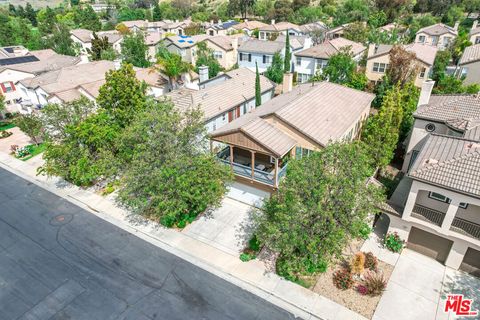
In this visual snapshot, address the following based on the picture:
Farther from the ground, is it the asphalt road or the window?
the window

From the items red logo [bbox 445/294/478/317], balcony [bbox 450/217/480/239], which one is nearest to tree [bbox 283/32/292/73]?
balcony [bbox 450/217/480/239]

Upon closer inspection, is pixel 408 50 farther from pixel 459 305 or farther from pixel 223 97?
pixel 459 305

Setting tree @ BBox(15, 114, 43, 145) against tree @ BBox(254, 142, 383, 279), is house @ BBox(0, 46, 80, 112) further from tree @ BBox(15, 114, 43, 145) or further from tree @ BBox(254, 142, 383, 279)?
tree @ BBox(254, 142, 383, 279)

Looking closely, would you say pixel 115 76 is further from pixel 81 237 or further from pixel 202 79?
pixel 81 237

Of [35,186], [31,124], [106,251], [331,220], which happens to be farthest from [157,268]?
[31,124]

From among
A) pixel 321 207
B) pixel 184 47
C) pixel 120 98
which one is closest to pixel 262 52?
pixel 184 47

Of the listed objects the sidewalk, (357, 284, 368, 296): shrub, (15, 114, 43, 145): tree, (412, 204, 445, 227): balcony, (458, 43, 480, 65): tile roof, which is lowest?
the sidewalk

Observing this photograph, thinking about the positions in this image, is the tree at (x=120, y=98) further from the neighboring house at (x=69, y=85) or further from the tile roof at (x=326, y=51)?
the tile roof at (x=326, y=51)
